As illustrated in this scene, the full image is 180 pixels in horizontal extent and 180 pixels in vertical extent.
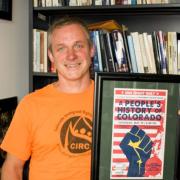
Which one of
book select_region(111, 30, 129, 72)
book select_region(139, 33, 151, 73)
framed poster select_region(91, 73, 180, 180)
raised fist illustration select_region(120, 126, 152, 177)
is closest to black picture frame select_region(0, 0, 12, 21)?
book select_region(111, 30, 129, 72)

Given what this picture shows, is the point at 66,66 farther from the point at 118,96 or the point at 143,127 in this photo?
the point at 143,127

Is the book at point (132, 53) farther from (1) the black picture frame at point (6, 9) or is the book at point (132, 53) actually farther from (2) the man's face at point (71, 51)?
(1) the black picture frame at point (6, 9)

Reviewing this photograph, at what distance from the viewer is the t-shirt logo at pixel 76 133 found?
1.16 meters

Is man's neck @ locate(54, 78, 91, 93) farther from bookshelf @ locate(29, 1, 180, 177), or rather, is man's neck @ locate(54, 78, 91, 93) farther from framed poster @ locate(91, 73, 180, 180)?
bookshelf @ locate(29, 1, 180, 177)

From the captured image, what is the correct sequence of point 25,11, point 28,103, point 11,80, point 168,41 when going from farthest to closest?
point 25,11
point 11,80
point 168,41
point 28,103

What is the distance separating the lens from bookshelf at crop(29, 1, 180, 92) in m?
1.69

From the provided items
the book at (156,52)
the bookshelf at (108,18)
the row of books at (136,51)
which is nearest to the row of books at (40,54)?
the bookshelf at (108,18)

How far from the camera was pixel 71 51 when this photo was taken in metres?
1.22

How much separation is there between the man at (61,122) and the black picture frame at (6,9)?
49cm

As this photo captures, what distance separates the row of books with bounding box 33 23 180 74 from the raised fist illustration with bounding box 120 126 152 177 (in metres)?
0.63

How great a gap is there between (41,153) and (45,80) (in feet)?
2.45

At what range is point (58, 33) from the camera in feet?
4.06

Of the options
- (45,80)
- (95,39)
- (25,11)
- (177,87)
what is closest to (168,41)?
(95,39)

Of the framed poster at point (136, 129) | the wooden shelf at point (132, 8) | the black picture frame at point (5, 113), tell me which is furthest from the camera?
the black picture frame at point (5, 113)
